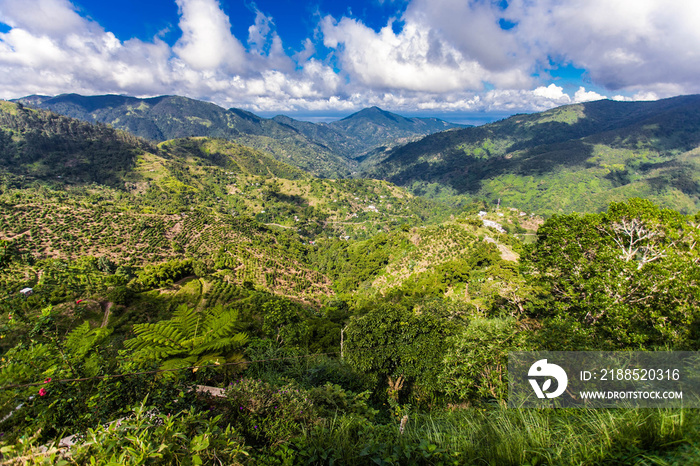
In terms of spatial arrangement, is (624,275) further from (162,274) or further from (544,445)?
(162,274)

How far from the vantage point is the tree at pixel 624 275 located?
8.30 meters

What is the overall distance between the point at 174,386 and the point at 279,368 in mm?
5037

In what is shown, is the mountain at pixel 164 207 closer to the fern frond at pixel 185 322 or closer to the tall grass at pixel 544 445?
the fern frond at pixel 185 322

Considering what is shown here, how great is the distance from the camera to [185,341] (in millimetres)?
6031

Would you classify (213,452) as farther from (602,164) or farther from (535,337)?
(602,164)

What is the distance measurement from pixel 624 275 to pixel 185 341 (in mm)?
13391

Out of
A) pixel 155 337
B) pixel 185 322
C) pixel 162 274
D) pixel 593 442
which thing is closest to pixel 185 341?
pixel 155 337

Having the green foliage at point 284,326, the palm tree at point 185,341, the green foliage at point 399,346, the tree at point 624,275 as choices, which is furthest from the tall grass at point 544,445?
the green foliage at point 284,326

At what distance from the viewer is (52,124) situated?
490 ft

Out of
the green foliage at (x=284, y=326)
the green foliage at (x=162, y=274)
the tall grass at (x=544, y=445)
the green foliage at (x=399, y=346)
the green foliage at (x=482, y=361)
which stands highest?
the tall grass at (x=544, y=445)

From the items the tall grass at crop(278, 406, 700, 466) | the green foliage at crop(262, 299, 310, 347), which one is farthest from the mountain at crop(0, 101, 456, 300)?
the tall grass at crop(278, 406, 700, 466)

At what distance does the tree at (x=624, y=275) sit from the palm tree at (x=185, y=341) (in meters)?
8.89

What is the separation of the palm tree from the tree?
8.89 metres

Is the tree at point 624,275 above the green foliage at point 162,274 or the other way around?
above
